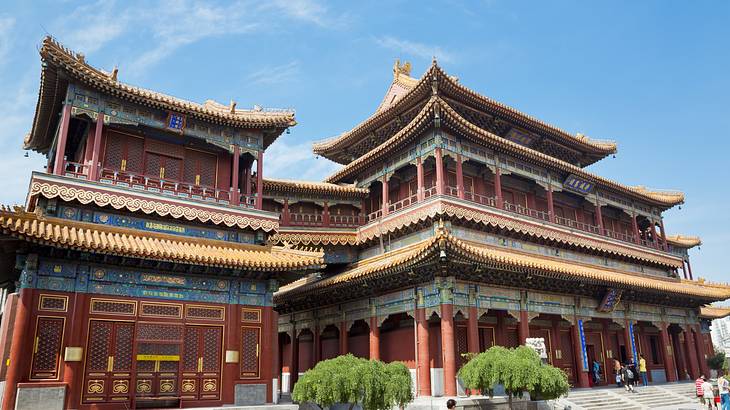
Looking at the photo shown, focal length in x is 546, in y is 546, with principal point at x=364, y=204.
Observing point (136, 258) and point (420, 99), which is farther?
point (420, 99)

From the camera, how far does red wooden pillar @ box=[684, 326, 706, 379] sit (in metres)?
29.1

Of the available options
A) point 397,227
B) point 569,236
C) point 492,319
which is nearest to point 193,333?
point 397,227

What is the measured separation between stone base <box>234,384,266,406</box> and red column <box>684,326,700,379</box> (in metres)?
24.3

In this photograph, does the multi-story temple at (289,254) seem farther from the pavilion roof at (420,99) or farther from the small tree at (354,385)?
the small tree at (354,385)

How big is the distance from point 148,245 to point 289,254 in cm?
448

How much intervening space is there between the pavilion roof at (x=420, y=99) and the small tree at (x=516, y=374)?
1187 centimetres

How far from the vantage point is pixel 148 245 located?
15719 mm

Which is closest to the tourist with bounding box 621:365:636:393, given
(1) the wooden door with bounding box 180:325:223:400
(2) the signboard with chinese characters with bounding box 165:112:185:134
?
(1) the wooden door with bounding box 180:325:223:400

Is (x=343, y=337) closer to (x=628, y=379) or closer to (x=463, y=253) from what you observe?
(x=463, y=253)

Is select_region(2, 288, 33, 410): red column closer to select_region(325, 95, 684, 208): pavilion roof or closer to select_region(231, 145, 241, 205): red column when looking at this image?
select_region(231, 145, 241, 205): red column

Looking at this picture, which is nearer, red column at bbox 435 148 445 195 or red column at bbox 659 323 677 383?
red column at bbox 435 148 445 195

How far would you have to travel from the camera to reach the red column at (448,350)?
59.1ft

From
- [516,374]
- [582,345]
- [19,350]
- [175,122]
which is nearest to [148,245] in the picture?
[19,350]

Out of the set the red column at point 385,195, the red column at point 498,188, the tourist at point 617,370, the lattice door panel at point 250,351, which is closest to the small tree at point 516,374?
the lattice door panel at point 250,351
